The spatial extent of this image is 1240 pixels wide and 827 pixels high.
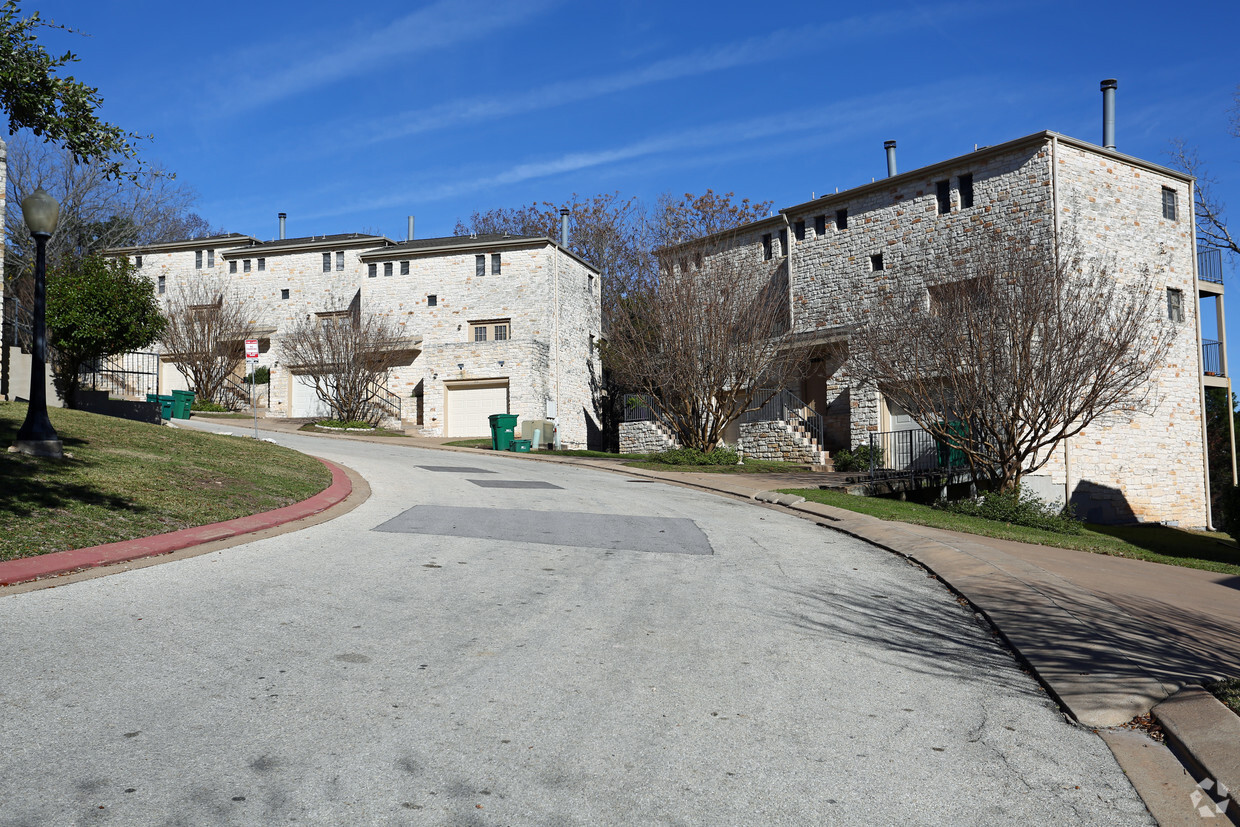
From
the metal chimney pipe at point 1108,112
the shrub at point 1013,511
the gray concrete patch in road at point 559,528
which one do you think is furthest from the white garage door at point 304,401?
the metal chimney pipe at point 1108,112

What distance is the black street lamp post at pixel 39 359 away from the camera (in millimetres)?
11500

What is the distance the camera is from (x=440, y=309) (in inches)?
1574

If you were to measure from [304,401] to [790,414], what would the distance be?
24.7 m

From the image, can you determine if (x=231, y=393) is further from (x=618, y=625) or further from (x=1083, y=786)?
(x=1083, y=786)

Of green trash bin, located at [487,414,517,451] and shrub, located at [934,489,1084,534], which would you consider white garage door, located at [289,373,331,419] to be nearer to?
green trash bin, located at [487,414,517,451]

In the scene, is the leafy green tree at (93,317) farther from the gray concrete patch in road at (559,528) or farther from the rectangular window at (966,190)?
the rectangular window at (966,190)

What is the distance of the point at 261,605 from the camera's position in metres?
6.45

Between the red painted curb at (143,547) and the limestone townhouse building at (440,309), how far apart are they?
24.7 meters

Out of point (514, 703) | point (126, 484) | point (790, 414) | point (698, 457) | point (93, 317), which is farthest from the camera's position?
point (790, 414)

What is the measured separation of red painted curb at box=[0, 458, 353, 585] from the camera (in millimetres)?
7105

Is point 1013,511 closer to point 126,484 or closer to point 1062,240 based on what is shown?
point 1062,240

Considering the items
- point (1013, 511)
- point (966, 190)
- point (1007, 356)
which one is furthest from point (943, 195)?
point (1013, 511)

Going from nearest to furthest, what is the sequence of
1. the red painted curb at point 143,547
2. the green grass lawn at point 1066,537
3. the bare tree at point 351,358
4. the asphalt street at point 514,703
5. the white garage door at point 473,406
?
the asphalt street at point 514,703 < the red painted curb at point 143,547 < the green grass lawn at point 1066,537 < the bare tree at point 351,358 < the white garage door at point 473,406

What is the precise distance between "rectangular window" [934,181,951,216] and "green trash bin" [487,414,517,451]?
16.3 meters
